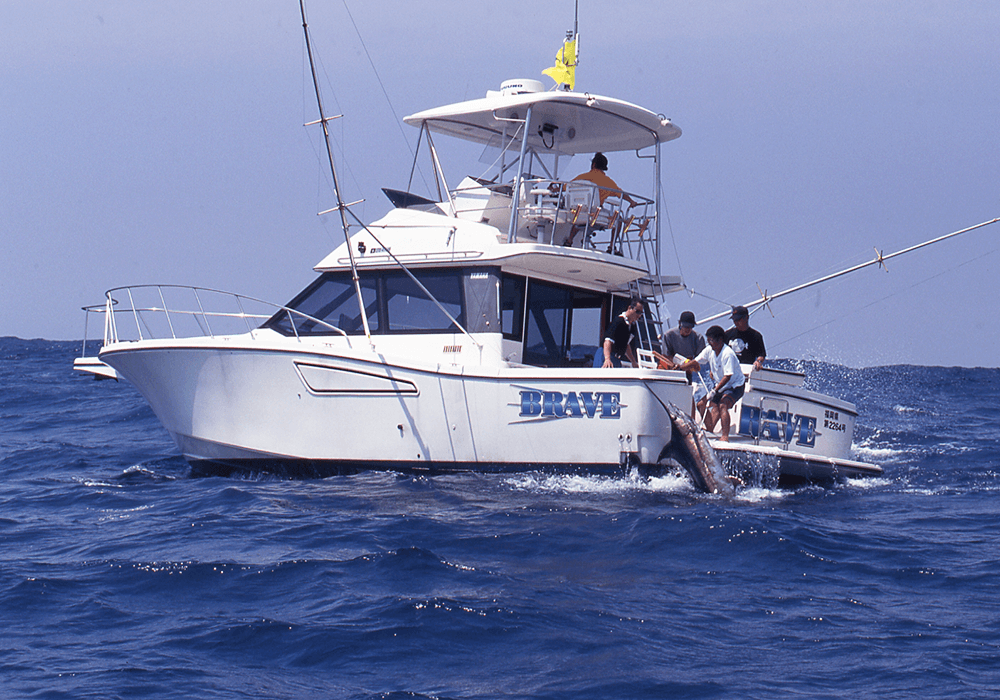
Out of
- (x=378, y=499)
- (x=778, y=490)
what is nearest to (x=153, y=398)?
(x=378, y=499)

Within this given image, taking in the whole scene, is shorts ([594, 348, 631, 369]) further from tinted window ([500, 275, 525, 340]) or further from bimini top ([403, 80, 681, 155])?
bimini top ([403, 80, 681, 155])

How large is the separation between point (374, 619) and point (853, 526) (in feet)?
14.0

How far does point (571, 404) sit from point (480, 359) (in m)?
1.13

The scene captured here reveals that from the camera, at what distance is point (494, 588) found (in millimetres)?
6215

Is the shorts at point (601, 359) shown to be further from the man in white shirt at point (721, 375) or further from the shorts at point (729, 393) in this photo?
the shorts at point (729, 393)

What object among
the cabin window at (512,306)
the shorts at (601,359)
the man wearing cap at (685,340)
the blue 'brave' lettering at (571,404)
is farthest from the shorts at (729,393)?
the cabin window at (512,306)

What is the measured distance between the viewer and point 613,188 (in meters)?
10.4

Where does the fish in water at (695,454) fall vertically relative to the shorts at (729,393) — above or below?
below

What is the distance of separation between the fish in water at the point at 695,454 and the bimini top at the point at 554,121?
324 cm

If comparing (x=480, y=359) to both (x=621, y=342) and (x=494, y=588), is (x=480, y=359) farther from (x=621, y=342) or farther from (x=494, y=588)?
(x=494, y=588)

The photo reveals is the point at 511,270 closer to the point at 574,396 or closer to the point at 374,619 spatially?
the point at 574,396

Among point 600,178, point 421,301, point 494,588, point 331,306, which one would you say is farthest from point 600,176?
point 494,588

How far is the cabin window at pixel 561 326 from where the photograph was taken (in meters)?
10.3

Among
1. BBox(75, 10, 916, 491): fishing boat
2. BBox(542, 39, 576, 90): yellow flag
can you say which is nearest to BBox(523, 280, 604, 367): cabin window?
BBox(75, 10, 916, 491): fishing boat
